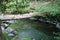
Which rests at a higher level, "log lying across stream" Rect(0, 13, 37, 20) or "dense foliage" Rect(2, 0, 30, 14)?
"dense foliage" Rect(2, 0, 30, 14)

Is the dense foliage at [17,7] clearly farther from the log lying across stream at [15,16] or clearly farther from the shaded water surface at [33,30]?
the shaded water surface at [33,30]

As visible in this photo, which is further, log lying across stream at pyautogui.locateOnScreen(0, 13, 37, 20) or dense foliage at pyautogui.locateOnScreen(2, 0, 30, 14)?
dense foliage at pyautogui.locateOnScreen(2, 0, 30, 14)

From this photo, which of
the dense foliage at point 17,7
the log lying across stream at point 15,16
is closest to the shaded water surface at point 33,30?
the log lying across stream at point 15,16

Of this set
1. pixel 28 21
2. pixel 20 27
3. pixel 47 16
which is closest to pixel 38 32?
pixel 20 27

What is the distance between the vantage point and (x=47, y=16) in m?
10.3

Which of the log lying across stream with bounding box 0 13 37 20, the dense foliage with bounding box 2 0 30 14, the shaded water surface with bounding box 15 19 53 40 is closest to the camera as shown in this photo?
the shaded water surface with bounding box 15 19 53 40

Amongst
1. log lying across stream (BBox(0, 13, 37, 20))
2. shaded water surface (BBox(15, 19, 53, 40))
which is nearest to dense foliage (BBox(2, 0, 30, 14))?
log lying across stream (BBox(0, 13, 37, 20))

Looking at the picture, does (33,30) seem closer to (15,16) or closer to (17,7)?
(15,16)

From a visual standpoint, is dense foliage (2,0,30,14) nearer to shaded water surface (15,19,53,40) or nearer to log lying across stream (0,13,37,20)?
log lying across stream (0,13,37,20)

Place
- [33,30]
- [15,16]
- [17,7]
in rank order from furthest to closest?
[17,7] → [15,16] → [33,30]

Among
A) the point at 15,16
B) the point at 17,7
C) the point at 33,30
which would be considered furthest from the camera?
the point at 17,7


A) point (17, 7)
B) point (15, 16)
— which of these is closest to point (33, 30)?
point (15, 16)

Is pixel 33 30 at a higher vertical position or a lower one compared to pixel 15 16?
higher

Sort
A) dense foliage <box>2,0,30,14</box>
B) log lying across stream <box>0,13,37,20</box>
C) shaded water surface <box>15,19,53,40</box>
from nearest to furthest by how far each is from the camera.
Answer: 1. shaded water surface <box>15,19,53,40</box>
2. log lying across stream <box>0,13,37,20</box>
3. dense foliage <box>2,0,30,14</box>
